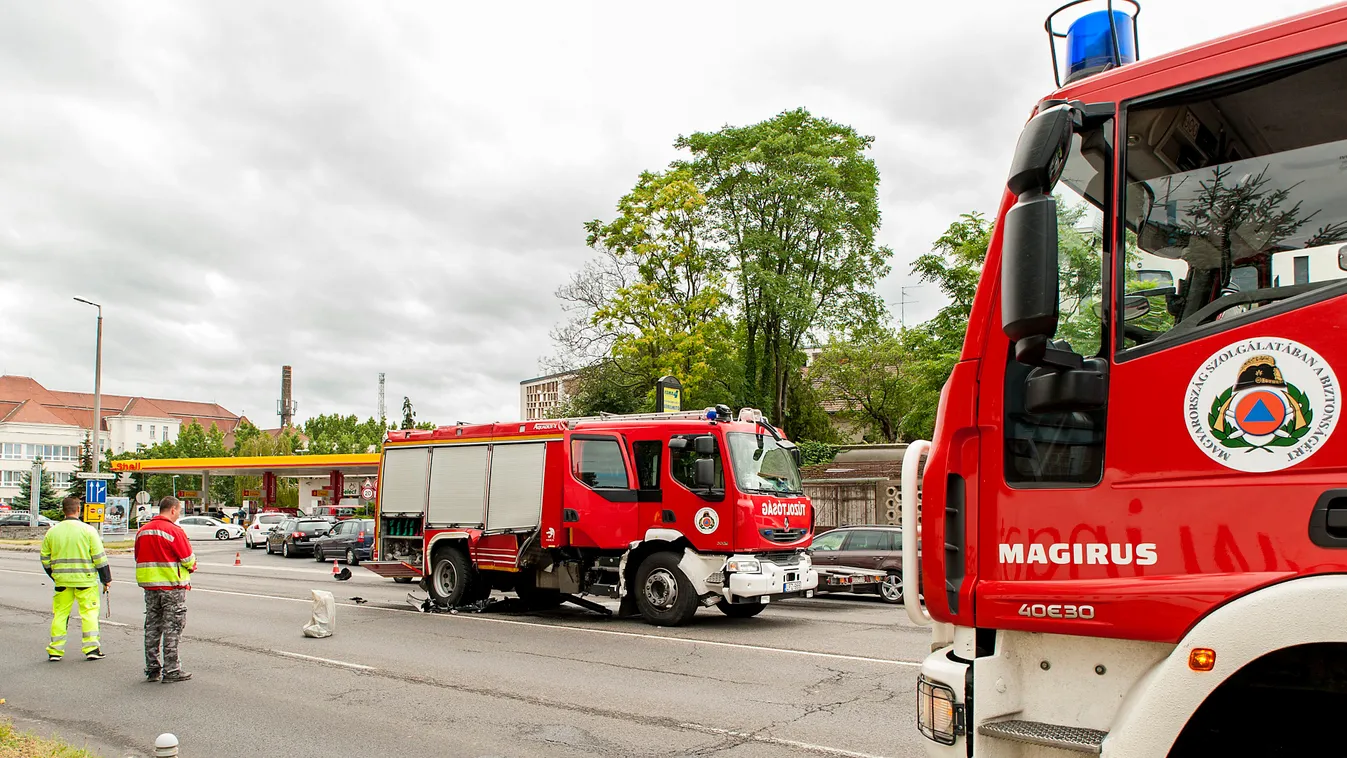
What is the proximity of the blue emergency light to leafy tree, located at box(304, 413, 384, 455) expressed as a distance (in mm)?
106745

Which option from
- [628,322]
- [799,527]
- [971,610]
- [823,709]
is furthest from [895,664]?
[628,322]

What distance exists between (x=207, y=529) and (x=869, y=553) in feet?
144

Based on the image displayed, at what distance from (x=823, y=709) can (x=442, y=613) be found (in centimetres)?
847

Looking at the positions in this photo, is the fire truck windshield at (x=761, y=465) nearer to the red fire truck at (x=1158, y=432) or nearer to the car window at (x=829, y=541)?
the car window at (x=829, y=541)

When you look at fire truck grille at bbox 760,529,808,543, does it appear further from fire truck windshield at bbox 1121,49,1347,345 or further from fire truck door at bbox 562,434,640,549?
fire truck windshield at bbox 1121,49,1347,345

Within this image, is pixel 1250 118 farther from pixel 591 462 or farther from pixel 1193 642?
pixel 591 462

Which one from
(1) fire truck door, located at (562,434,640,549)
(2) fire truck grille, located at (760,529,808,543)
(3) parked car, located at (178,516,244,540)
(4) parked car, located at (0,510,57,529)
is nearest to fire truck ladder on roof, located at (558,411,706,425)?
(1) fire truck door, located at (562,434,640,549)

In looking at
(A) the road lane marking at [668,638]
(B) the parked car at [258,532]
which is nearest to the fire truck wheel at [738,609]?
(A) the road lane marking at [668,638]

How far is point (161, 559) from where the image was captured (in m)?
9.30

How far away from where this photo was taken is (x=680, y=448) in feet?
42.5

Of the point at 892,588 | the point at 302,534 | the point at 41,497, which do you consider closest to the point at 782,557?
the point at 892,588

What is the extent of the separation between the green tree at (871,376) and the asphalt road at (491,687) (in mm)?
37639

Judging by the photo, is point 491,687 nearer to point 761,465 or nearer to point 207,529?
point 761,465

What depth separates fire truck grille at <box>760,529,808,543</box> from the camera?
12.8m
